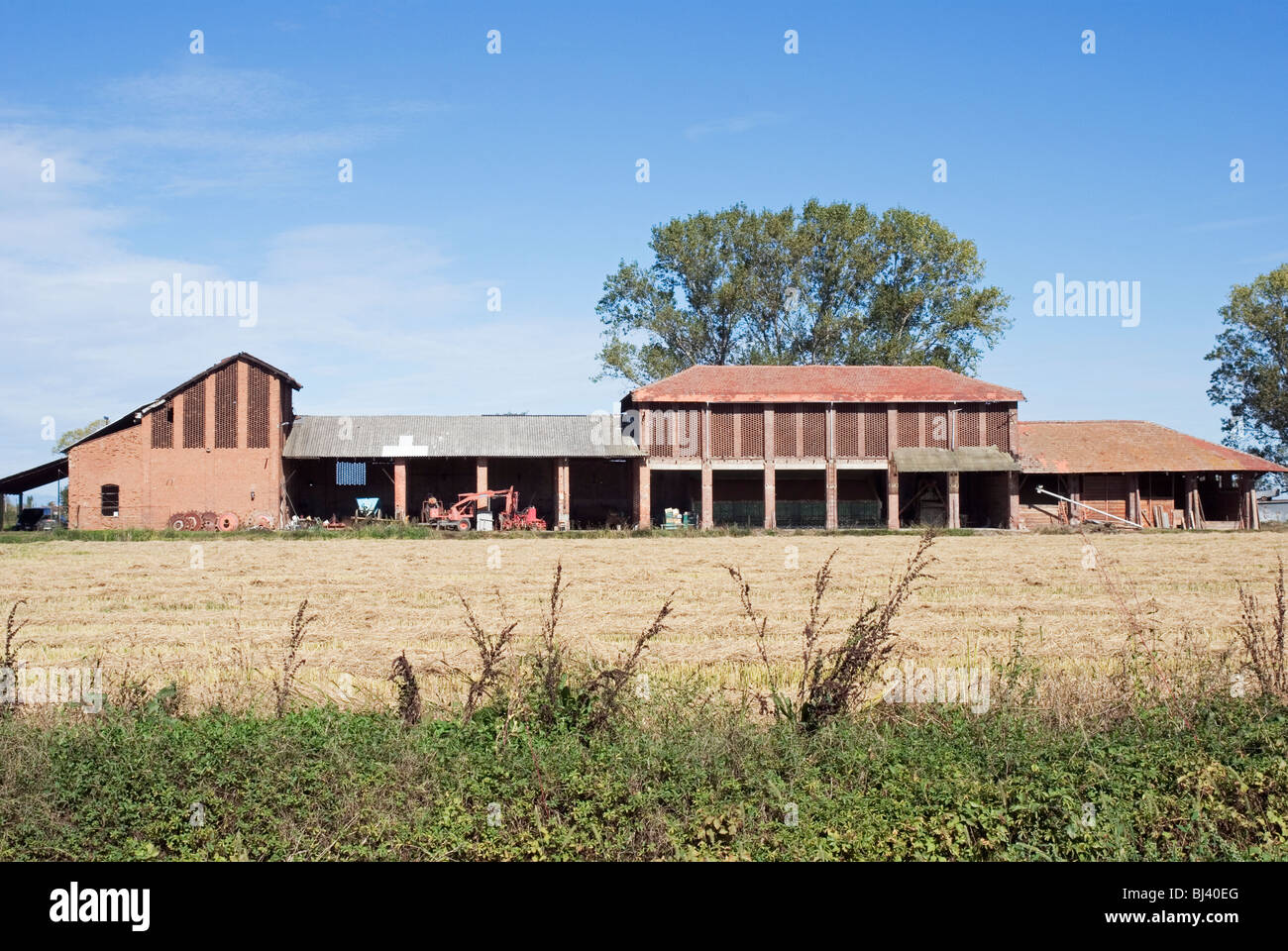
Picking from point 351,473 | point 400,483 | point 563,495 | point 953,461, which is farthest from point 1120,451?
point 351,473

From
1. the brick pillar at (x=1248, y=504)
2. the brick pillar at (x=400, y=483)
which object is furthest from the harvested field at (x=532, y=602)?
the brick pillar at (x=1248, y=504)

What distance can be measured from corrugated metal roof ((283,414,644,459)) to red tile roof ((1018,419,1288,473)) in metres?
19.0

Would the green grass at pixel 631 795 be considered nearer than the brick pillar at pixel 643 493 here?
Yes

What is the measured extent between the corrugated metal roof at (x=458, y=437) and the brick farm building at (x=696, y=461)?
4.1 inches

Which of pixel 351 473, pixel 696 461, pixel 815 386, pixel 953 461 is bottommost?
pixel 351 473

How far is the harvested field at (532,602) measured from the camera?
10789 millimetres

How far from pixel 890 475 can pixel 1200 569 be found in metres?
22.9

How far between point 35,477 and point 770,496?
103 ft

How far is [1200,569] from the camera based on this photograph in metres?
21.8

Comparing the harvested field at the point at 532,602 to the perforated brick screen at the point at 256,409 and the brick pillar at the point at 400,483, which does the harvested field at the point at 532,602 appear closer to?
the perforated brick screen at the point at 256,409

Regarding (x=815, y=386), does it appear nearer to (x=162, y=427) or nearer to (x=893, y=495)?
(x=893, y=495)

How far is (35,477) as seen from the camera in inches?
1737

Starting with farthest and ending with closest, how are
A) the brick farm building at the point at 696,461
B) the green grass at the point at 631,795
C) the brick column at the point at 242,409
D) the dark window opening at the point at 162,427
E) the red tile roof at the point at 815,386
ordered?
the red tile roof at the point at 815,386 → the brick column at the point at 242,409 → the brick farm building at the point at 696,461 → the dark window opening at the point at 162,427 → the green grass at the point at 631,795

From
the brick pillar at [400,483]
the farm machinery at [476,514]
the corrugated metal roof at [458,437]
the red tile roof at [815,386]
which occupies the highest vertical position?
the red tile roof at [815,386]
